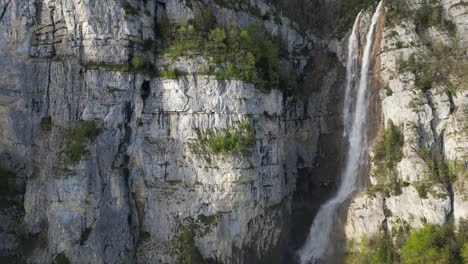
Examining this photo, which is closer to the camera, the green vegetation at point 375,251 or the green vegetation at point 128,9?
the green vegetation at point 375,251

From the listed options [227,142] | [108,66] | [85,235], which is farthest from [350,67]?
[85,235]

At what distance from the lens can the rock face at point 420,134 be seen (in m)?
26.2

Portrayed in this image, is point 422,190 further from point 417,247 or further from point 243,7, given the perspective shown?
point 243,7

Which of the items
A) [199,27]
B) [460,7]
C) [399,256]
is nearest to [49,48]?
[199,27]

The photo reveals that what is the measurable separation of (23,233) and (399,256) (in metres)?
23.6

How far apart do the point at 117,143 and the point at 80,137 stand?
Result: 7.44ft

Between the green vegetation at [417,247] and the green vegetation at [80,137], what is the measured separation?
18613mm

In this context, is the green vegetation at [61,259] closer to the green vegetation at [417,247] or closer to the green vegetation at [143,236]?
the green vegetation at [143,236]

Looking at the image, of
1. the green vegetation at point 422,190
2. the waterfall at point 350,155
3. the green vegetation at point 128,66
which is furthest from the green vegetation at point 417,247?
the green vegetation at point 128,66

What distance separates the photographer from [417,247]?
2517 centimetres

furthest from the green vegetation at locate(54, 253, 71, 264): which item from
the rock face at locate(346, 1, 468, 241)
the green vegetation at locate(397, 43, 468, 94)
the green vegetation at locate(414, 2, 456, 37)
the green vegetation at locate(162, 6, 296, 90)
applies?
the green vegetation at locate(414, 2, 456, 37)

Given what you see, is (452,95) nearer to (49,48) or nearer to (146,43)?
(146,43)

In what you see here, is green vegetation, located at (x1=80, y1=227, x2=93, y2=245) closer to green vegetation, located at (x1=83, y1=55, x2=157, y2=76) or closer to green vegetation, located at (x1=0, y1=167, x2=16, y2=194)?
green vegetation, located at (x1=0, y1=167, x2=16, y2=194)

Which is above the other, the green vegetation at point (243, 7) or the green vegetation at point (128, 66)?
the green vegetation at point (243, 7)
